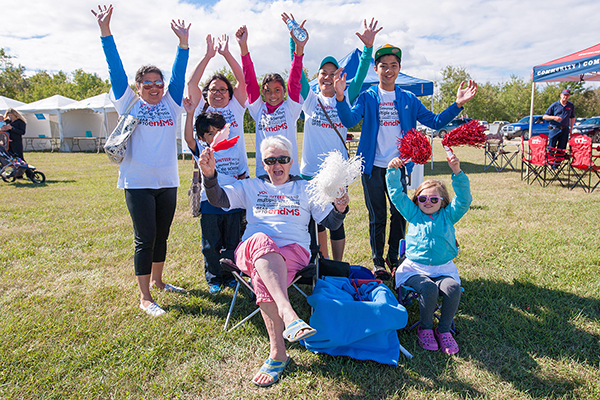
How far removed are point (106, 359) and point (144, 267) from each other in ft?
2.71

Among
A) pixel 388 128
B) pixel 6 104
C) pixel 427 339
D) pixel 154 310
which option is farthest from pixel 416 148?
pixel 6 104

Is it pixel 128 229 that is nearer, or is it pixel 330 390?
pixel 330 390

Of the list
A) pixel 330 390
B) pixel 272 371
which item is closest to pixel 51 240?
pixel 272 371

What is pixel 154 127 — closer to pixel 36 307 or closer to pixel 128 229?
pixel 36 307

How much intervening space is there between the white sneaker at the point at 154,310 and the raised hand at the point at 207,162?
51.8 inches

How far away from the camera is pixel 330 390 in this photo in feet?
7.12

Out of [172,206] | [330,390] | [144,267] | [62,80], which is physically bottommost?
[330,390]

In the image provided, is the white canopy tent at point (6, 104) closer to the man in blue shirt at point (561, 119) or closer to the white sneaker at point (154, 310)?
the white sneaker at point (154, 310)

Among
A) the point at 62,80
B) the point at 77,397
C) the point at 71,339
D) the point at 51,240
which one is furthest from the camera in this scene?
the point at 62,80

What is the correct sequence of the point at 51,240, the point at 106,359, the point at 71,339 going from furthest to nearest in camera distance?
the point at 51,240, the point at 71,339, the point at 106,359

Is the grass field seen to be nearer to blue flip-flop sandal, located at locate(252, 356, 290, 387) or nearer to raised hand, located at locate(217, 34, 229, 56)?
blue flip-flop sandal, located at locate(252, 356, 290, 387)

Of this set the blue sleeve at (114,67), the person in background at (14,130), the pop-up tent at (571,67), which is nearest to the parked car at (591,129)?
the pop-up tent at (571,67)

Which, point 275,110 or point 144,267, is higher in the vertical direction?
point 275,110

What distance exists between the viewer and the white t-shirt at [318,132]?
3494 millimetres
